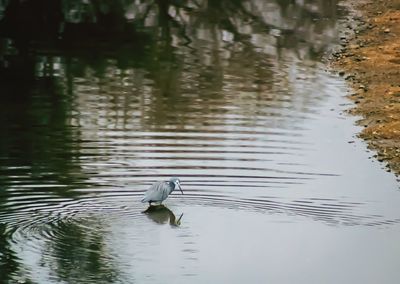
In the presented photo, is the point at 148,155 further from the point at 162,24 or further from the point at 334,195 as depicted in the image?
the point at 162,24

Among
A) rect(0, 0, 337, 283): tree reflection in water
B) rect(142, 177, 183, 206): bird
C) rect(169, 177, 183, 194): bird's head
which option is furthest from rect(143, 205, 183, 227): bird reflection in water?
rect(169, 177, 183, 194): bird's head

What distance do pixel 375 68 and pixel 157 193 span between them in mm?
10972

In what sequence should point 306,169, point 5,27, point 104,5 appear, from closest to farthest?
1. point 306,169
2. point 5,27
3. point 104,5

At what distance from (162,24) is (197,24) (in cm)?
83

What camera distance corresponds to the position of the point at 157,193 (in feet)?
42.7

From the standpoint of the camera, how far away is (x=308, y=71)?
23.3 meters

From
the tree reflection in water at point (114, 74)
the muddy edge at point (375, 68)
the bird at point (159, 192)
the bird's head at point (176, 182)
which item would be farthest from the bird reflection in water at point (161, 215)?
the muddy edge at point (375, 68)

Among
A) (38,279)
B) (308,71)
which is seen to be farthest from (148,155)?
(308,71)

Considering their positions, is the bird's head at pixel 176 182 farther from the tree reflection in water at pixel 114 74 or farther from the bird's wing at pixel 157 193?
the tree reflection in water at pixel 114 74

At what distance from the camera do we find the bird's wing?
13.0 m

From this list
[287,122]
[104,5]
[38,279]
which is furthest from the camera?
[104,5]

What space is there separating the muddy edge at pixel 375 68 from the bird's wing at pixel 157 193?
3.79m

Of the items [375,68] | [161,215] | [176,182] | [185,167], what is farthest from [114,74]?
[161,215]

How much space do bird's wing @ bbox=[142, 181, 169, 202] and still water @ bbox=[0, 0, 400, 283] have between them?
232 mm
